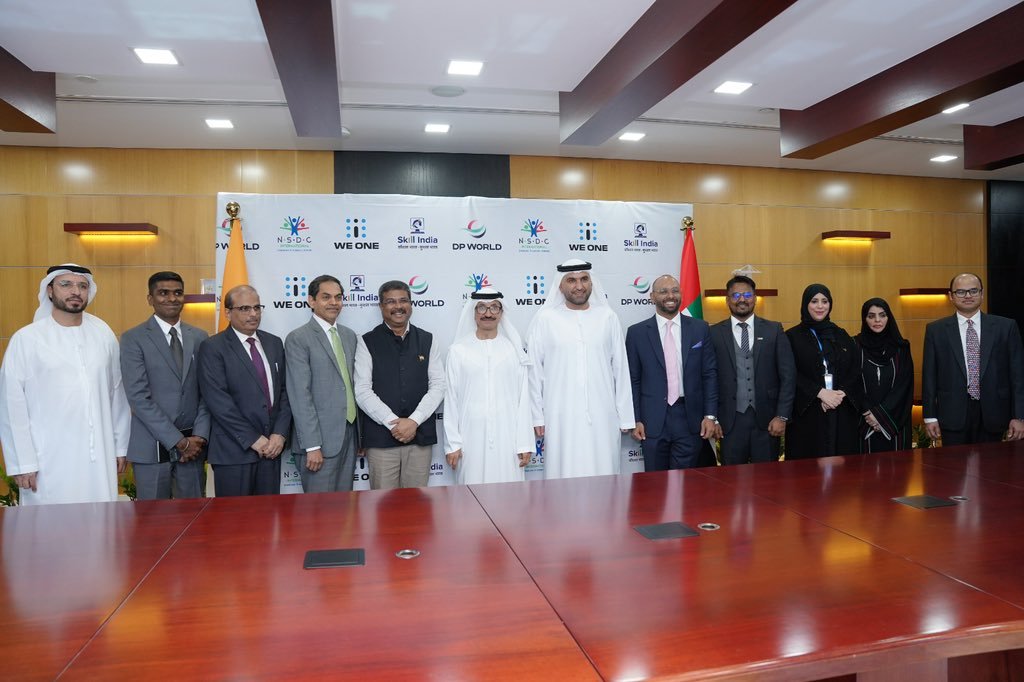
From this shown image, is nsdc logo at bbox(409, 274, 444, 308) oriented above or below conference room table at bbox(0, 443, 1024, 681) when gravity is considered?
above

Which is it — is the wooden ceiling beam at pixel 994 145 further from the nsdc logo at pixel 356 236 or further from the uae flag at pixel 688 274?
the nsdc logo at pixel 356 236

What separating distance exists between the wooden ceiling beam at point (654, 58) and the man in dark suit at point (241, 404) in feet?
6.77

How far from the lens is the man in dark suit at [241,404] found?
3.57m

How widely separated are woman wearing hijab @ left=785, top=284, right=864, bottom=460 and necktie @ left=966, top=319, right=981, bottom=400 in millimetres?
640

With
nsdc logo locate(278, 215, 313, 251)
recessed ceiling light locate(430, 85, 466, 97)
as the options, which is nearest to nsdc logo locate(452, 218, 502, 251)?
recessed ceiling light locate(430, 85, 466, 97)

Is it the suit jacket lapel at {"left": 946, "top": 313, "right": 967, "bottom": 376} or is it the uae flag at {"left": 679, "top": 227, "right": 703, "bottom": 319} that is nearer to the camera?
the suit jacket lapel at {"left": 946, "top": 313, "right": 967, "bottom": 376}

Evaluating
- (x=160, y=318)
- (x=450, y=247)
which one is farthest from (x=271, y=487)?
(x=450, y=247)

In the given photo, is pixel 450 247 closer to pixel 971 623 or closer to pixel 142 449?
pixel 142 449

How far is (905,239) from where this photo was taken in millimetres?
7211

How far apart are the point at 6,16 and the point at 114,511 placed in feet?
7.54

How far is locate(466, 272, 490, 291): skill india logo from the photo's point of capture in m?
4.62

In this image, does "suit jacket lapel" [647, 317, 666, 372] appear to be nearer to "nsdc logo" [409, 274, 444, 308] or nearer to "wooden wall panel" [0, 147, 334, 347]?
"nsdc logo" [409, 274, 444, 308]

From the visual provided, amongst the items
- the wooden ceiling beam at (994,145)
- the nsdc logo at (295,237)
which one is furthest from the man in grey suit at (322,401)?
the wooden ceiling beam at (994,145)

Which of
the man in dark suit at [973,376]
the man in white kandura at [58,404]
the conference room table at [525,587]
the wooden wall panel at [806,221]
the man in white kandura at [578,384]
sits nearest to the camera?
the conference room table at [525,587]
